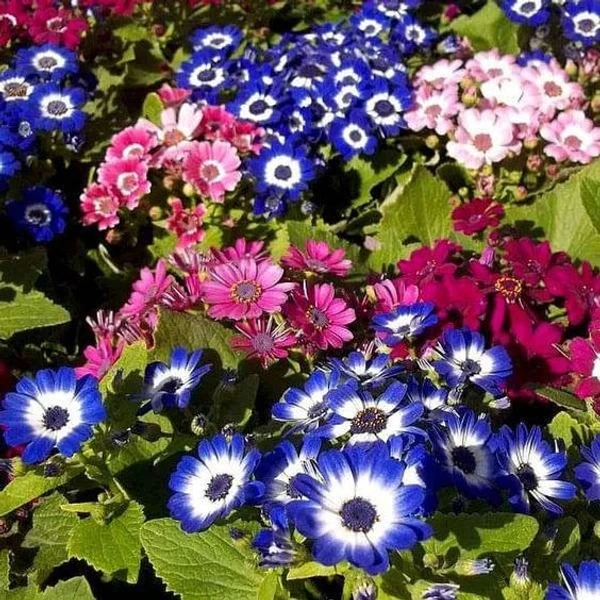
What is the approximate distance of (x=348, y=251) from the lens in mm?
2602

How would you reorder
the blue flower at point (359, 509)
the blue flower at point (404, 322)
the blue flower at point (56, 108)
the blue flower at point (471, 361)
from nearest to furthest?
1. the blue flower at point (359, 509)
2. the blue flower at point (471, 361)
3. the blue flower at point (404, 322)
4. the blue flower at point (56, 108)

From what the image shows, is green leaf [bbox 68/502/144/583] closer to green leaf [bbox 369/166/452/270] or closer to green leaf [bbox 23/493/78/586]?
green leaf [bbox 23/493/78/586]

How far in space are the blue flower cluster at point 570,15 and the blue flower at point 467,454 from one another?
199 cm

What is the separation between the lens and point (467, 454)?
1523 millimetres

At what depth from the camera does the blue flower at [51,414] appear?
1574mm

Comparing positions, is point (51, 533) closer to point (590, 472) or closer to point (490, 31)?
point (590, 472)

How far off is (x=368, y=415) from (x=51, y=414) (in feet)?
1.88

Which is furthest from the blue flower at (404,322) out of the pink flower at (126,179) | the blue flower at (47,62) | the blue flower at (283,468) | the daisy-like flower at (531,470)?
the blue flower at (47,62)

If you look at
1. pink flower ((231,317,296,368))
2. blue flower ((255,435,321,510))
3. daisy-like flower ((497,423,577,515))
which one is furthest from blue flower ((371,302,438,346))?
blue flower ((255,435,321,510))

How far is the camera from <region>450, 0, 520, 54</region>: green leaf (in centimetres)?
348

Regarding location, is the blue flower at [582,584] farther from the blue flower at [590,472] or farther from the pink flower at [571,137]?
the pink flower at [571,137]

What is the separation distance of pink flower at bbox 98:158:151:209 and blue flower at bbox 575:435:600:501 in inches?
60.4

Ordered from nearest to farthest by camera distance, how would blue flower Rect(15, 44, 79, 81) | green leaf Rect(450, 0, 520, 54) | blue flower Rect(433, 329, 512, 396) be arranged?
blue flower Rect(433, 329, 512, 396) < blue flower Rect(15, 44, 79, 81) < green leaf Rect(450, 0, 520, 54)

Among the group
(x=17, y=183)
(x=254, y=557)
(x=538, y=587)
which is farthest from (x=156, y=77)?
(x=538, y=587)
